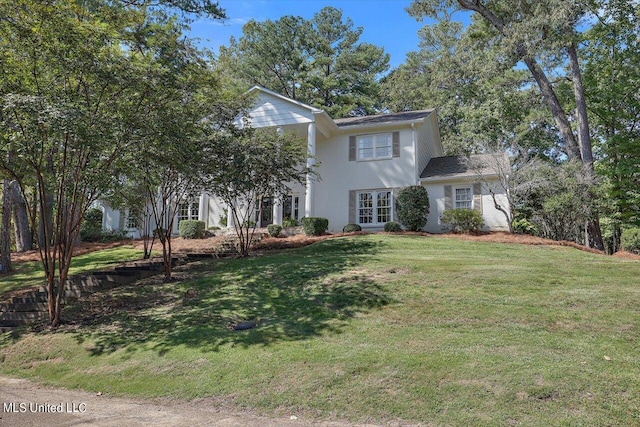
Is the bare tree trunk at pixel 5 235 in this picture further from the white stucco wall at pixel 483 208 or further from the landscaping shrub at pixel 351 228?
the white stucco wall at pixel 483 208

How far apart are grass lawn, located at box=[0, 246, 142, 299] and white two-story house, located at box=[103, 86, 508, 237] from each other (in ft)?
10.7

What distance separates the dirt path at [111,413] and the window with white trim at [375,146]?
53.3ft

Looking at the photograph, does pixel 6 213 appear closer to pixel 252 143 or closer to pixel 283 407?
pixel 252 143

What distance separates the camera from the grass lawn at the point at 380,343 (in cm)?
495

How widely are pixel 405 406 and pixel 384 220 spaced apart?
15.2 metres

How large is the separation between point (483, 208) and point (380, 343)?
44.2 ft

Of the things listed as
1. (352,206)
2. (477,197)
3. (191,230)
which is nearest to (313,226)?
(352,206)

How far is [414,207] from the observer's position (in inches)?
701

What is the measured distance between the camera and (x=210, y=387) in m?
5.67

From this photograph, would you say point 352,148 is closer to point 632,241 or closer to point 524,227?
point 524,227

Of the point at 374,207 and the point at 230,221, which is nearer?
the point at 374,207

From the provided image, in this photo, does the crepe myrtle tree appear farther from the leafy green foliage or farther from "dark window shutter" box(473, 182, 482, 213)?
the leafy green foliage

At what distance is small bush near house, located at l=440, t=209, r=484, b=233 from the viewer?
674 inches

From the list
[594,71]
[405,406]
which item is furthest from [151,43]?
[594,71]
